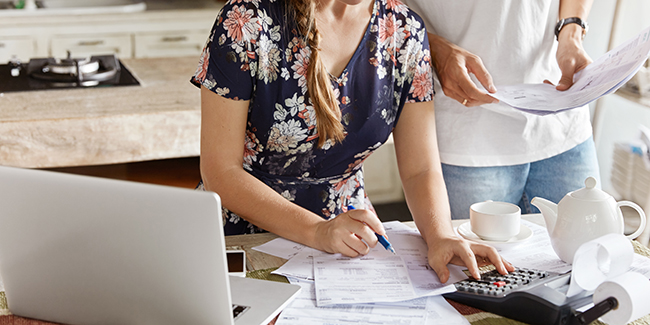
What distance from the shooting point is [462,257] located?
949mm

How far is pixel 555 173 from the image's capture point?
138 cm

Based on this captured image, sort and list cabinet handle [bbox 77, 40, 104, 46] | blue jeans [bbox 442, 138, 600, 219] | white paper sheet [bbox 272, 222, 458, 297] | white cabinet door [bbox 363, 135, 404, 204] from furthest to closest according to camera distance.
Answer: cabinet handle [bbox 77, 40, 104, 46]
white cabinet door [bbox 363, 135, 404, 204]
blue jeans [bbox 442, 138, 600, 219]
white paper sheet [bbox 272, 222, 458, 297]

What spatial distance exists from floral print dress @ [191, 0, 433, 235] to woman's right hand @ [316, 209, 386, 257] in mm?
265

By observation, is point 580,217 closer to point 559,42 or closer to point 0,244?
point 559,42

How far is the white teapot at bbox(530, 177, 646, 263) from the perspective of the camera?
93cm

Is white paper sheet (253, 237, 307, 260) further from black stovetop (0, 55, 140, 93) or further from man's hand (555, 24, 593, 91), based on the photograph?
black stovetop (0, 55, 140, 93)

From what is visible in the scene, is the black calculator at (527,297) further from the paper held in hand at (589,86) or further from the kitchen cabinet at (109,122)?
the kitchen cabinet at (109,122)

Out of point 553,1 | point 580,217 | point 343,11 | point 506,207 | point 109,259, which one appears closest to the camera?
point 109,259

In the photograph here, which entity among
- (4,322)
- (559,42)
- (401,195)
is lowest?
(401,195)

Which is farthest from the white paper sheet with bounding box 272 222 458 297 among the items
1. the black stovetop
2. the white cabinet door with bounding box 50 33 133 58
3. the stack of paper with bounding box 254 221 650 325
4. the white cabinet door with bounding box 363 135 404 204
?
the white cabinet door with bounding box 50 33 133 58

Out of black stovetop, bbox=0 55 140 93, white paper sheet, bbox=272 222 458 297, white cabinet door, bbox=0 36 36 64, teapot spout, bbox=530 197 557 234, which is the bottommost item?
white cabinet door, bbox=0 36 36 64

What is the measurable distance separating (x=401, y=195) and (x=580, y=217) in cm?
241

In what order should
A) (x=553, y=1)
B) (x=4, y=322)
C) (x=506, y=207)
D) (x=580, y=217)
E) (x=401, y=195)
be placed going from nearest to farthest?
(x=4, y=322) < (x=580, y=217) < (x=506, y=207) < (x=553, y=1) < (x=401, y=195)

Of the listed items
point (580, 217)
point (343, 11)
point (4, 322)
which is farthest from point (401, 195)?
point (4, 322)
